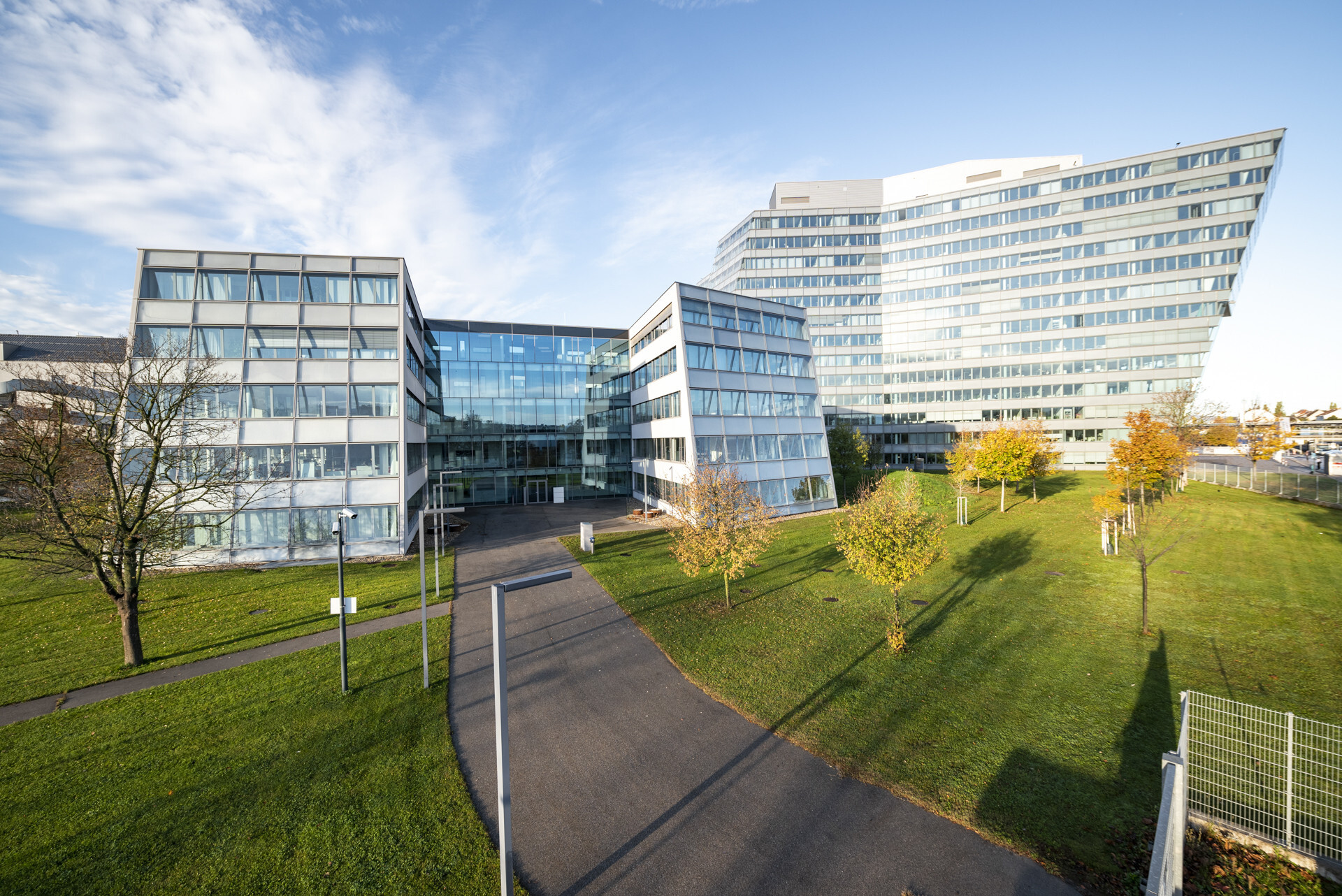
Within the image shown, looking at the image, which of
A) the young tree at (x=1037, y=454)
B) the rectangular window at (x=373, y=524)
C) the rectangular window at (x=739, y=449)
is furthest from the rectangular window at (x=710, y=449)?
the young tree at (x=1037, y=454)

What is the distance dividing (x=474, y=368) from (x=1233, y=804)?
152 feet

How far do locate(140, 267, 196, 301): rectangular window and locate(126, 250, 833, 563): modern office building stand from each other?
73 millimetres

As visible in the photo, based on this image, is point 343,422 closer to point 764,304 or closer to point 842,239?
point 764,304

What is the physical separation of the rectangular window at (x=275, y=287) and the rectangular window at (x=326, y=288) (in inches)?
21.1

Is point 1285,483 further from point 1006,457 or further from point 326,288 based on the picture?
point 326,288

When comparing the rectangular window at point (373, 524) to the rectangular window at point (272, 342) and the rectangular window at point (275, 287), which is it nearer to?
the rectangular window at point (272, 342)

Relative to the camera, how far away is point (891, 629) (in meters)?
14.0

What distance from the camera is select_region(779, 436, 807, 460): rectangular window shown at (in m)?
34.5

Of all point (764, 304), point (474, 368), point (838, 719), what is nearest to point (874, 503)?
point (838, 719)

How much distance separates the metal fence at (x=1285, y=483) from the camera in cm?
3034

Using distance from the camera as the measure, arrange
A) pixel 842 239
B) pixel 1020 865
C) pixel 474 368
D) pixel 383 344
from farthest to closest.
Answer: pixel 842 239
pixel 474 368
pixel 383 344
pixel 1020 865

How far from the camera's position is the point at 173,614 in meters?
17.5

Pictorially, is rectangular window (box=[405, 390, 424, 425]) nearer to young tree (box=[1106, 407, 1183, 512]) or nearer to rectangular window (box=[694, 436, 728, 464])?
rectangular window (box=[694, 436, 728, 464])

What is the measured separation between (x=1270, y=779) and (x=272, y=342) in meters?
37.9
